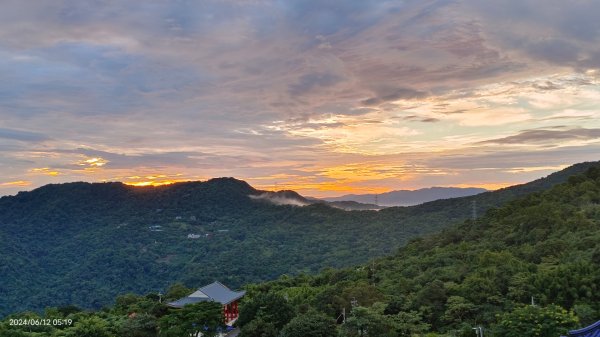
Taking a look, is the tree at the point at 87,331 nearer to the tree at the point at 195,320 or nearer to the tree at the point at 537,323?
the tree at the point at 195,320

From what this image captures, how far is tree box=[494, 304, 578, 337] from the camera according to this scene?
17.2 m

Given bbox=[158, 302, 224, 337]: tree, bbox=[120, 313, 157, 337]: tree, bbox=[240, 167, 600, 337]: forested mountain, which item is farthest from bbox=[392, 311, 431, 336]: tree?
bbox=[120, 313, 157, 337]: tree

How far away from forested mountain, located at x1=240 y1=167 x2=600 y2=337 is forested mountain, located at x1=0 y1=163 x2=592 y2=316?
145ft

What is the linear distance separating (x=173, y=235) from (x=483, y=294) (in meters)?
128

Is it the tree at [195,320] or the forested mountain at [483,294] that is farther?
the tree at [195,320]

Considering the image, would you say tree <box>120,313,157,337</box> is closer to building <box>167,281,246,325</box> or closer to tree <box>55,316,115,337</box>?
tree <box>55,316,115,337</box>

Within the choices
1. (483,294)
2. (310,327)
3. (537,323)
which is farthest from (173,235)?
(537,323)

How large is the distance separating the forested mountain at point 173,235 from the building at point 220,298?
44796 mm

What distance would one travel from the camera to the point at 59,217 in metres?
160

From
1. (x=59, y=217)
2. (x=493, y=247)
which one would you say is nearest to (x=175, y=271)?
(x=59, y=217)

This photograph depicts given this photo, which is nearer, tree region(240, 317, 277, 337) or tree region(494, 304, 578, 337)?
tree region(494, 304, 578, 337)

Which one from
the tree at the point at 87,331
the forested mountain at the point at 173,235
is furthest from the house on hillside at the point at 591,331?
the forested mountain at the point at 173,235

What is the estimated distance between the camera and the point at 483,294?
24406mm

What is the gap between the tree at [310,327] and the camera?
20688 mm
